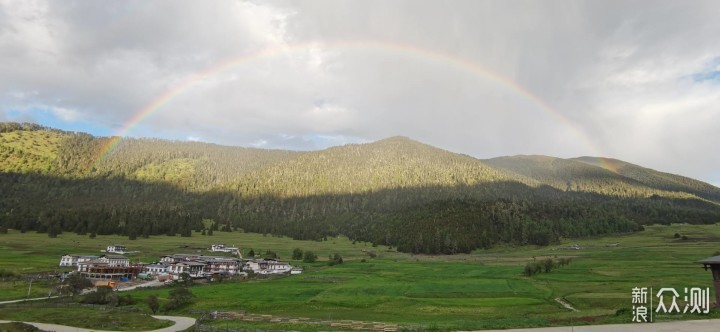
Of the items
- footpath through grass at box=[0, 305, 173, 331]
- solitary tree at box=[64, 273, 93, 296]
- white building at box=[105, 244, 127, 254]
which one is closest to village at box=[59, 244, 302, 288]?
solitary tree at box=[64, 273, 93, 296]

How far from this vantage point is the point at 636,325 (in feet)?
96.2

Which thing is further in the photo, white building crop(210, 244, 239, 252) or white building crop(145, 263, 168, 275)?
white building crop(210, 244, 239, 252)

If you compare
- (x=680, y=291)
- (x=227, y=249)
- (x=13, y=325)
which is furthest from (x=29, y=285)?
(x=680, y=291)

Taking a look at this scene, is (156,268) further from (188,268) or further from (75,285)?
(75,285)

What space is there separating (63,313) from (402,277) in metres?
63.2

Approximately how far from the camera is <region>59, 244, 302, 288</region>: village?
11190cm

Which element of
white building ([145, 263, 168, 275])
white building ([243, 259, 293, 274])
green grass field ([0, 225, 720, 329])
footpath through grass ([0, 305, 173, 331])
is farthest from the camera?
white building ([243, 259, 293, 274])

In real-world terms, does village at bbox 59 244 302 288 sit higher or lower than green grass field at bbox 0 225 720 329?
lower

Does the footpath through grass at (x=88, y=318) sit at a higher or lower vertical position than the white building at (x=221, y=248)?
lower

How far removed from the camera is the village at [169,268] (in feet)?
367

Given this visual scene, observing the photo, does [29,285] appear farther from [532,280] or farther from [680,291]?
[680,291]

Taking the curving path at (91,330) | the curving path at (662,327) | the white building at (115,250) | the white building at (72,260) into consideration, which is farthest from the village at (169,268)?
the curving path at (662,327)

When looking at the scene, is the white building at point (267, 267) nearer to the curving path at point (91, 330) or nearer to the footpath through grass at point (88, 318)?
the footpath through grass at point (88, 318)

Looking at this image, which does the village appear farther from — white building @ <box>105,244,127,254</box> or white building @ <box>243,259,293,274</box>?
white building @ <box>105,244,127,254</box>
